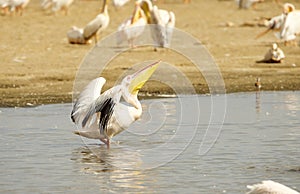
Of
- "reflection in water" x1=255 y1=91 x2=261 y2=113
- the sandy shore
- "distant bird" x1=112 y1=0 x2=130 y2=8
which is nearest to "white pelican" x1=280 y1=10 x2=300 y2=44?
the sandy shore

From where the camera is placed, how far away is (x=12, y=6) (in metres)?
19.0

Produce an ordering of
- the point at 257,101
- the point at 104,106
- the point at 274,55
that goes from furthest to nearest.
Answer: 1. the point at 274,55
2. the point at 257,101
3. the point at 104,106

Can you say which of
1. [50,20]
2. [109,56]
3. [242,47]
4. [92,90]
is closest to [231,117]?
[92,90]

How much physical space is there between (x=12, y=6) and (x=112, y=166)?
12.8 metres

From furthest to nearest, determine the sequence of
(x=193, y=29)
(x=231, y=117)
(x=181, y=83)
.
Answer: (x=193, y=29)
(x=181, y=83)
(x=231, y=117)

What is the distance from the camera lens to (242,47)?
46.7 feet

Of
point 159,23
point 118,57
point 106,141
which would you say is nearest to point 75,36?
point 159,23

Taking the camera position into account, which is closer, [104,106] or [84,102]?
[104,106]

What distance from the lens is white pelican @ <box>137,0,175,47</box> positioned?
14.0 m

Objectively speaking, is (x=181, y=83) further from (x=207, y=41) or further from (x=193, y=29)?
(x=193, y=29)

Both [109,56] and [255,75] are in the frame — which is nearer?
[255,75]

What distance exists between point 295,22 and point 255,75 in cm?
375

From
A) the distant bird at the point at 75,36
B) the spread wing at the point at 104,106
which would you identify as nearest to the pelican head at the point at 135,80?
the spread wing at the point at 104,106

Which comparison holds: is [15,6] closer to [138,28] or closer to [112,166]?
[138,28]
